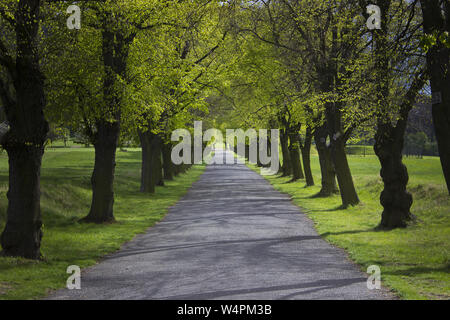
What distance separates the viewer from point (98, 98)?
52.2 feet

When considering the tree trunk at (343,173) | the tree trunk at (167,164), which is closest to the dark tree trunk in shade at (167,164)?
the tree trunk at (167,164)

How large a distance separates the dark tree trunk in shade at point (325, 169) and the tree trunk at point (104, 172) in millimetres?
12510

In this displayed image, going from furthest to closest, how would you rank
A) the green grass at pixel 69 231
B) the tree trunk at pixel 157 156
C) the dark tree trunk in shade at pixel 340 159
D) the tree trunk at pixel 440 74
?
the tree trunk at pixel 157 156
the dark tree trunk in shade at pixel 340 159
the tree trunk at pixel 440 74
the green grass at pixel 69 231

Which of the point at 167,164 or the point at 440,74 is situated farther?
the point at 167,164

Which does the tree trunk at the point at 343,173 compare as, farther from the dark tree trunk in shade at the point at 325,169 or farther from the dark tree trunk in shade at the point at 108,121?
the dark tree trunk in shade at the point at 108,121

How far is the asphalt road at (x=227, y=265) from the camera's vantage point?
28.0 ft

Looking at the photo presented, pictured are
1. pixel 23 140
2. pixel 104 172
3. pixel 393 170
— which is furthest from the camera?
pixel 104 172

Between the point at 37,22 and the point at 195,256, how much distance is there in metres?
6.00

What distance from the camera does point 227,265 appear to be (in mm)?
10820

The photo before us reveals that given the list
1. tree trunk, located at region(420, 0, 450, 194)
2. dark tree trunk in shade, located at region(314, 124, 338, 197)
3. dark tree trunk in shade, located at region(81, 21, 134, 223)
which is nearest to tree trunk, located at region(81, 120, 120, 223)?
dark tree trunk in shade, located at region(81, 21, 134, 223)

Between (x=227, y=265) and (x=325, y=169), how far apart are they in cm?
1831

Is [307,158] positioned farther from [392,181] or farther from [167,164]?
[392,181]

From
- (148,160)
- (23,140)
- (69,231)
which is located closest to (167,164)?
(148,160)
